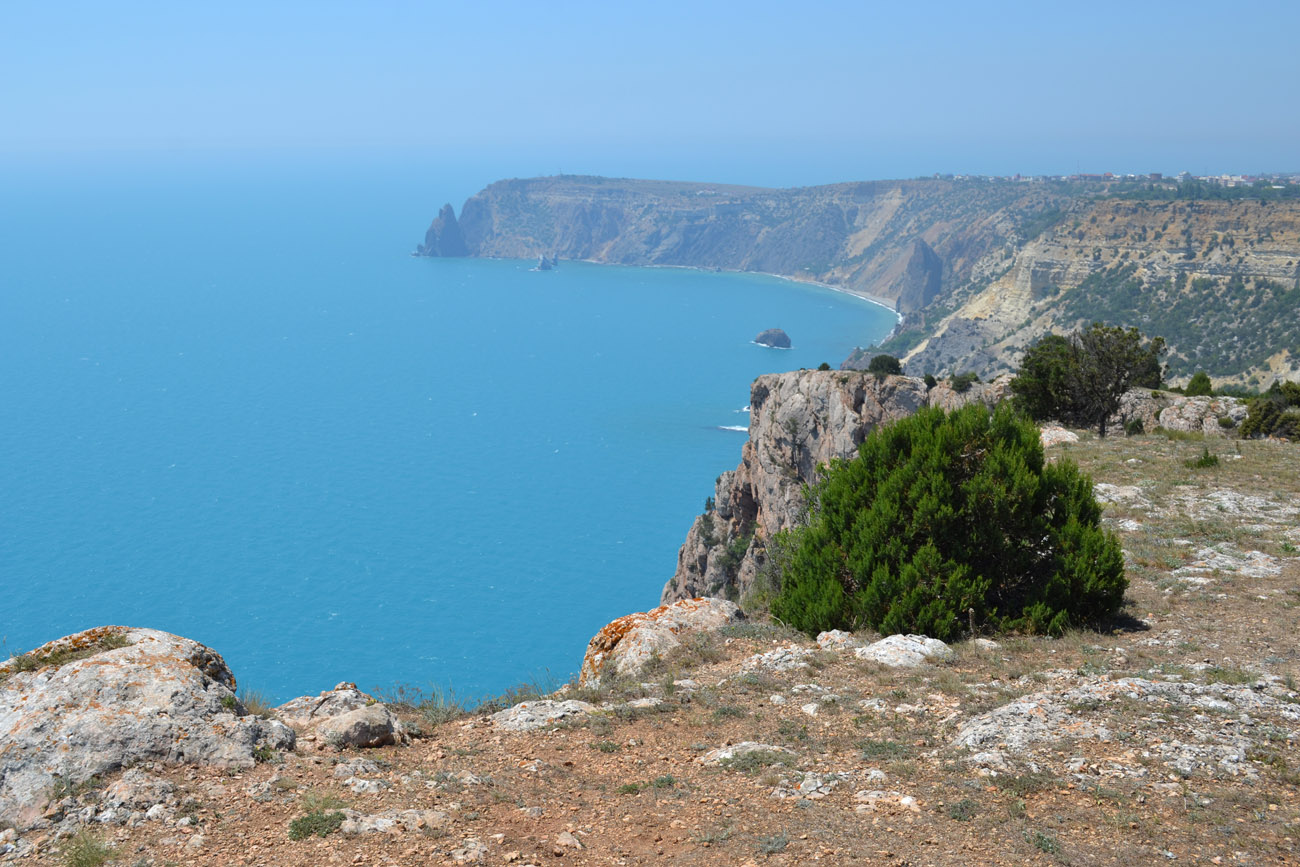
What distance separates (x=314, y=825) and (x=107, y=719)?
2208 millimetres

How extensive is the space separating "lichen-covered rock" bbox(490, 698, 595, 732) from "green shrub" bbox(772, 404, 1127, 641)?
13.8ft

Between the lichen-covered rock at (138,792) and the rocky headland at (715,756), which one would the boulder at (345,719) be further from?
the lichen-covered rock at (138,792)

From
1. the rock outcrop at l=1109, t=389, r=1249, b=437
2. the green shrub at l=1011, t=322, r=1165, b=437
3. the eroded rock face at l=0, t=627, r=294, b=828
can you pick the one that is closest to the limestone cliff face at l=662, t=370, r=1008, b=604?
the rock outcrop at l=1109, t=389, r=1249, b=437

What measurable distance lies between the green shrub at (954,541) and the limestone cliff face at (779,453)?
34.7 metres

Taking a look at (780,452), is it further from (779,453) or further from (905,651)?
(905,651)

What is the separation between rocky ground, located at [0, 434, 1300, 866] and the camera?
6375 mm

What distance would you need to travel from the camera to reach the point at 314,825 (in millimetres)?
6484

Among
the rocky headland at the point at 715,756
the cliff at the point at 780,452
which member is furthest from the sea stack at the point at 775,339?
the rocky headland at the point at 715,756

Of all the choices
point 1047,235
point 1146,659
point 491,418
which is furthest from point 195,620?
point 1047,235

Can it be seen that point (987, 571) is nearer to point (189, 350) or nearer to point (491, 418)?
point (491, 418)

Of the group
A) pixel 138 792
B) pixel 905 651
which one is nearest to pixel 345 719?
pixel 138 792

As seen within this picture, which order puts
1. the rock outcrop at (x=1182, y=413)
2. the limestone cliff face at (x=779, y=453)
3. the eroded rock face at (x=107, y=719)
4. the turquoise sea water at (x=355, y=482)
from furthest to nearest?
the turquoise sea water at (x=355, y=482) → the limestone cliff face at (x=779, y=453) → the rock outcrop at (x=1182, y=413) → the eroded rock face at (x=107, y=719)

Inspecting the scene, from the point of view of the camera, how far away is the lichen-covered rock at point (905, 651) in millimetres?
10406

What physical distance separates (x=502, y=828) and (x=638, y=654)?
16.6 ft
